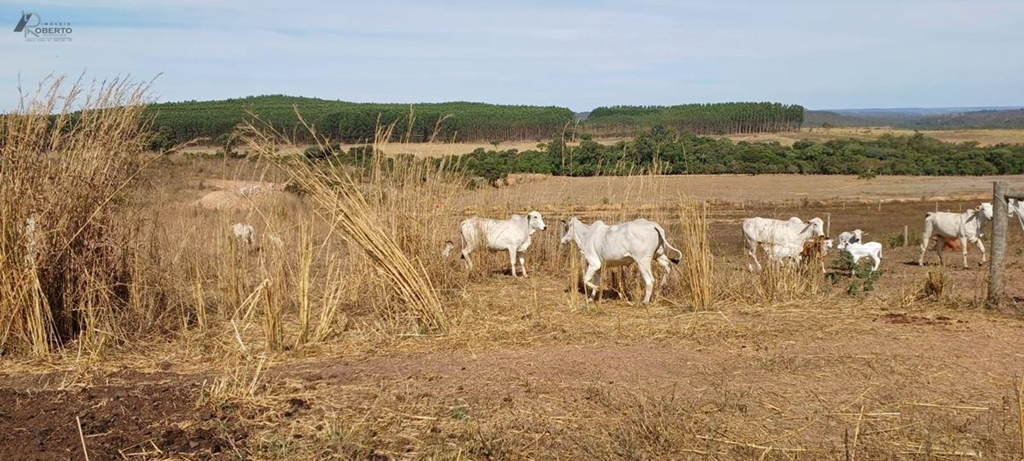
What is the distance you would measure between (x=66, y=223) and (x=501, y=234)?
6.79 metres

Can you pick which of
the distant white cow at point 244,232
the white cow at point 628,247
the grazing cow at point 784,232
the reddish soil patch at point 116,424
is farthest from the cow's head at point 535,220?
the reddish soil patch at point 116,424

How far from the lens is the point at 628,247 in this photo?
421 inches

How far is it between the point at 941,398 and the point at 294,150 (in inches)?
237

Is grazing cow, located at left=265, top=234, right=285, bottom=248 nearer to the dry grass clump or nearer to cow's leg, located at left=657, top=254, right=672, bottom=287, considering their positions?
the dry grass clump

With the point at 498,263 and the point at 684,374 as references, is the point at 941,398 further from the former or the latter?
the point at 498,263

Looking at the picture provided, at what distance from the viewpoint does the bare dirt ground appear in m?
5.43

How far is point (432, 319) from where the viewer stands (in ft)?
29.0

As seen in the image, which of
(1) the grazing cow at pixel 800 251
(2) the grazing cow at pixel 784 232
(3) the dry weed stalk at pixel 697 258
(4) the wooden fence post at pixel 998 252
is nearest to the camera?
(4) the wooden fence post at pixel 998 252

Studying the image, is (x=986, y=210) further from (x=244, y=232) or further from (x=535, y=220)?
(x=244, y=232)

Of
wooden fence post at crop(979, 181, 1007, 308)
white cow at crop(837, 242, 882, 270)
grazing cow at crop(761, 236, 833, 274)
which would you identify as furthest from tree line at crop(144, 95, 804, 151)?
white cow at crop(837, 242, 882, 270)

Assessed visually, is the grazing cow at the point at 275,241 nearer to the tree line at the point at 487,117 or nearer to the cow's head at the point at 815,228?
the tree line at the point at 487,117

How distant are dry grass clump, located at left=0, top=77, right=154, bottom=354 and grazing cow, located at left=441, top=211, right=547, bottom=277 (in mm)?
5839

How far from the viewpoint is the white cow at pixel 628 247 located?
10.6 m

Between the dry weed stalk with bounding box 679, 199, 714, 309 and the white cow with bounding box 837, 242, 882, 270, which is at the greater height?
the dry weed stalk with bounding box 679, 199, 714, 309
